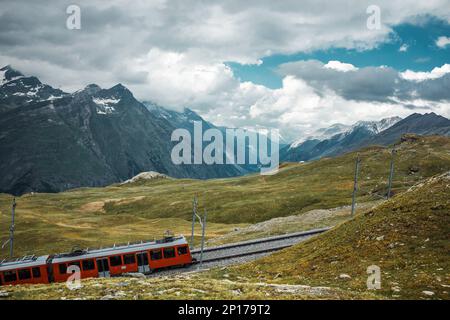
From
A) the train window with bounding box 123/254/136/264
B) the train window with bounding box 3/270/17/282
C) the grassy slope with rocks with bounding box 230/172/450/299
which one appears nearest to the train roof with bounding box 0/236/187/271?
the train window with bounding box 3/270/17/282

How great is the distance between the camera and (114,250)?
54094 millimetres

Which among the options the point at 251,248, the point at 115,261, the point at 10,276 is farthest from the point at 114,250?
the point at 251,248

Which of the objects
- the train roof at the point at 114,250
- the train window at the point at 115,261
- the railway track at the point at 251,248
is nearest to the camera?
the train roof at the point at 114,250

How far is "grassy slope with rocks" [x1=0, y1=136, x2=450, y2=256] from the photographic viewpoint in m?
95.9

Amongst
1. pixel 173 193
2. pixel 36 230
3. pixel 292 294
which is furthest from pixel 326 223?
pixel 173 193

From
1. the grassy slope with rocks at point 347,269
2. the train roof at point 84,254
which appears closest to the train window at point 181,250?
the train roof at point 84,254

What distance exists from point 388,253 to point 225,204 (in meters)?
108

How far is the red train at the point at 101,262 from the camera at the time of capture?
5134 centimetres

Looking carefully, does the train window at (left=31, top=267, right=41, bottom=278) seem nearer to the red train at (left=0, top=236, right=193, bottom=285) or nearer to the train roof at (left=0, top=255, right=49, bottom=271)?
the red train at (left=0, top=236, right=193, bottom=285)

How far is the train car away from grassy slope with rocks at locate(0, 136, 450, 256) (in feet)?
101

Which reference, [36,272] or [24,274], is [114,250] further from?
[24,274]

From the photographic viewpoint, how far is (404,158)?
15525 centimetres

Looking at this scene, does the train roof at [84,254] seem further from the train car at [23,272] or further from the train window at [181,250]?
the train window at [181,250]
